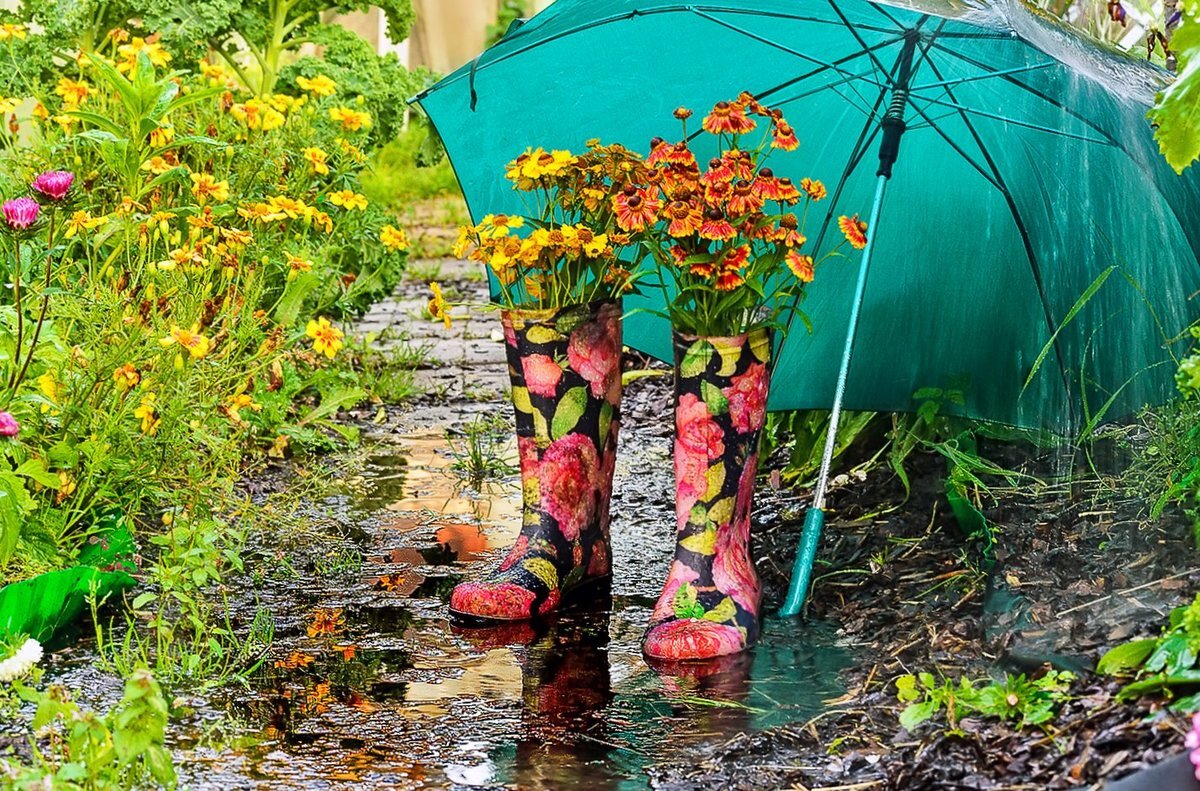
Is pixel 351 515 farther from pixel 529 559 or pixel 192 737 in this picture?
pixel 192 737

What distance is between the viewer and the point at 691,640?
262 cm

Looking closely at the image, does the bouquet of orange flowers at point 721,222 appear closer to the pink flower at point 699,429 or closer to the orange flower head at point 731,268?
the orange flower head at point 731,268

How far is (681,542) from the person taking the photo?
9.05 ft

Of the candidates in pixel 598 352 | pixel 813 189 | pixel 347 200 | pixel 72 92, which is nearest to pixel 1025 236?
pixel 813 189

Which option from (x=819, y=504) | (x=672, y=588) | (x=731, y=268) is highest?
(x=731, y=268)

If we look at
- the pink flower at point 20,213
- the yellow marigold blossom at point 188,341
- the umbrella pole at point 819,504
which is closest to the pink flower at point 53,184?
the pink flower at point 20,213

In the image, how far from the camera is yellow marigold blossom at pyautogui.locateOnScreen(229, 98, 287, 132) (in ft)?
11.8

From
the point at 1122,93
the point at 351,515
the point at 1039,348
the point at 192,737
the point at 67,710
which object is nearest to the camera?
the point at 67,710

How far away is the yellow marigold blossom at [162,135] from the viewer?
125 inches

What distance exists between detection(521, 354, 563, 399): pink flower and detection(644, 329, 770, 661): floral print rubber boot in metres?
0.25

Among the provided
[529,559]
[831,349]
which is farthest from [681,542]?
[831,349]

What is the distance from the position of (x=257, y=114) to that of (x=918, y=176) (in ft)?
5.30

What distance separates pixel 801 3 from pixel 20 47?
271 cm

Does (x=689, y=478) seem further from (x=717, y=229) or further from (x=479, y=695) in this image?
(x=479, y=695)
